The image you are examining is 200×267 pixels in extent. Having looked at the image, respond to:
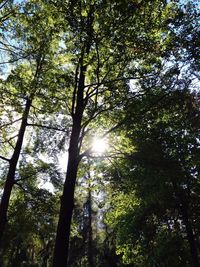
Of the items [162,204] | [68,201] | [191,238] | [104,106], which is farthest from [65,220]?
[191,238]

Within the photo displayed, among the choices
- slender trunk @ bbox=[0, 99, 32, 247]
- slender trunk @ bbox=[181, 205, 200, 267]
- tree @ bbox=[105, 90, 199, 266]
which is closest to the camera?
slender trunk @ bbox=[0, 99, 32, 247]

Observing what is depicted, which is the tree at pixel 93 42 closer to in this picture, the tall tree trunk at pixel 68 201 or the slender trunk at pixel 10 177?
the tall tree trunk at pixel 68 201

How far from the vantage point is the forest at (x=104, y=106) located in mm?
9289

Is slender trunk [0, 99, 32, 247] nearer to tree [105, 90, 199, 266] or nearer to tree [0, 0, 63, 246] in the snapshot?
tree [0, 0, 63, 246]

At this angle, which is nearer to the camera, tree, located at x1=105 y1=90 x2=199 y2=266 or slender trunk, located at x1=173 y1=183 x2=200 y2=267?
slender trunk, located at x1=173 y1=183 x2=200 y2=267

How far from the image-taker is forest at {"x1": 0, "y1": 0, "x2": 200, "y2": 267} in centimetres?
929

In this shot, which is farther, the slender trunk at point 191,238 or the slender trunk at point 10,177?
the slender trunk at point 191,238

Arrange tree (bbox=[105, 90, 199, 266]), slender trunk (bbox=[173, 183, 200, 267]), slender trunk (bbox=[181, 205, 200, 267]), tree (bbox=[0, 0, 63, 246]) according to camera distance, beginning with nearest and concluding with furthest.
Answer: tree (bbox=[0, 0, 63, 246]), slender trunk (bbox=[181, 205, 200, 267]), slender trunk (bbox=[173, 183, 200, 267]), tree (bbox=[105, 90, 199, 266])

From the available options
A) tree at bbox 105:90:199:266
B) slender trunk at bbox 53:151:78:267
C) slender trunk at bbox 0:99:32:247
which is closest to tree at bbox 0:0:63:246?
slender trunk at bbox 0:99:32:247

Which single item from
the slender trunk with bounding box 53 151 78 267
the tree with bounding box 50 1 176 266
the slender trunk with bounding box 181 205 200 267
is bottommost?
the slender trunk with bounding box 53 151 78 267

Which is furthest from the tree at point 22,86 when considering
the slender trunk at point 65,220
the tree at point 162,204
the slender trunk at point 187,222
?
the slender trunk at point 187,222

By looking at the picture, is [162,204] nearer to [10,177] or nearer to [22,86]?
[10,177]

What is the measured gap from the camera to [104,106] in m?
11.6

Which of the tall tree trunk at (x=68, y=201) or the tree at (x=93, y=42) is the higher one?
the tree at (x=93, y=42)
